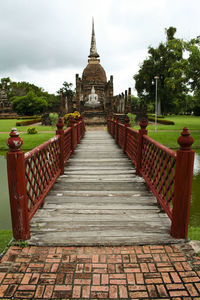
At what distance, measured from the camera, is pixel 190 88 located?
19484 millimetres

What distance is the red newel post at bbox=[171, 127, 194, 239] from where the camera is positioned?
283 cm

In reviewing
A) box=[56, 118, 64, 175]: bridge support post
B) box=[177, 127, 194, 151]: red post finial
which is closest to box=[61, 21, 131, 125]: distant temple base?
box=[56, 118, 64, 175]: bridge support post

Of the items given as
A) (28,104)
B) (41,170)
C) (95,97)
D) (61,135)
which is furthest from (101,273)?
(28,104)

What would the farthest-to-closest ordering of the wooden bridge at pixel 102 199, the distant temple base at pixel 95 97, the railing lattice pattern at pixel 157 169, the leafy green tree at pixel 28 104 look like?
the leafy green tree at pixel 28 104, the distant temple base at pixel 95 97, the railing lattice pattern at pixel 157 169, the wooden bridge at pixel 102 199

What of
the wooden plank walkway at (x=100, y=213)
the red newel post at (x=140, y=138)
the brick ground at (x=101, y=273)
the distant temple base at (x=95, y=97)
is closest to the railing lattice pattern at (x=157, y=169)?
the red newel post at (x=140, y=138)

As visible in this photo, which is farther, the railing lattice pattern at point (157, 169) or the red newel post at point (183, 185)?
the railing lattice pattern at point (157, 169)

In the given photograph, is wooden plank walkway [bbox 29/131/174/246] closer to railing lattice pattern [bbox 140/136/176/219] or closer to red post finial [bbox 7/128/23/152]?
railing lattice pattern [bbox 140/136/176/219]

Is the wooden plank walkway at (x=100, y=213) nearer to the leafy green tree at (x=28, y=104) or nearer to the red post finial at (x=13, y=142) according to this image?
the red post finial at (x=13, y=142)

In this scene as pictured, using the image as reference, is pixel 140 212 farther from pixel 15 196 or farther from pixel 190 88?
pixel 190 88

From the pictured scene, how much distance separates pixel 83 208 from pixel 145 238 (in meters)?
1.31

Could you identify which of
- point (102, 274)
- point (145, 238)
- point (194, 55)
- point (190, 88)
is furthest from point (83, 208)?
point (190, 88)

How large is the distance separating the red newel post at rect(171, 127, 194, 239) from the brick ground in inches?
9.8

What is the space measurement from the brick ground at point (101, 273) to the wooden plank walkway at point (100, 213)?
0.60ft

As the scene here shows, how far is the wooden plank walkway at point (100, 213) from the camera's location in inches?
121
